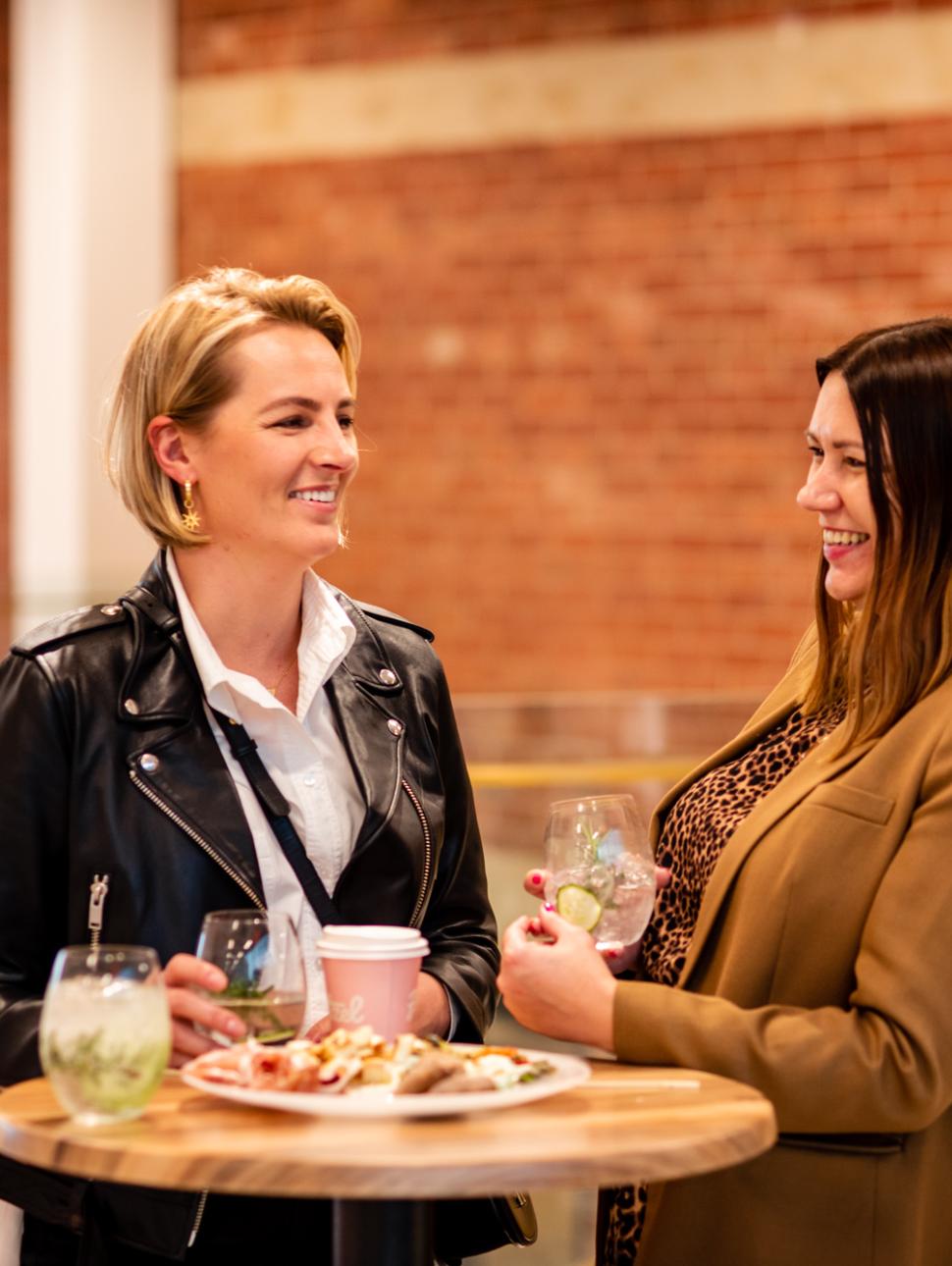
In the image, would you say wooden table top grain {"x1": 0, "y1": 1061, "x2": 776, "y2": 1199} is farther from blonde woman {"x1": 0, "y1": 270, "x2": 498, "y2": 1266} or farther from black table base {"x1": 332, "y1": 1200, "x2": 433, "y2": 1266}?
blonde woman {"x1": 0, "y1": 270, "x2": 498, "y2": 1266}

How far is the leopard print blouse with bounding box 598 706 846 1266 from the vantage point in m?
2.20

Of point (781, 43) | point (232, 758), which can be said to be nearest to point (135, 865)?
point (232, 758)

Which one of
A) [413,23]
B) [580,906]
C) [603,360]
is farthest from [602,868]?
[413,23]

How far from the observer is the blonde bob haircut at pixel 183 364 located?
234cm

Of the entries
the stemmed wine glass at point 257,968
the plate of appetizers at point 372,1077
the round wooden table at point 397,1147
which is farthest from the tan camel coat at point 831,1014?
the stemmed wine glass at point 257,968

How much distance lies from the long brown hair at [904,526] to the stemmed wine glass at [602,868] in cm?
30

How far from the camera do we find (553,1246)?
4133mm

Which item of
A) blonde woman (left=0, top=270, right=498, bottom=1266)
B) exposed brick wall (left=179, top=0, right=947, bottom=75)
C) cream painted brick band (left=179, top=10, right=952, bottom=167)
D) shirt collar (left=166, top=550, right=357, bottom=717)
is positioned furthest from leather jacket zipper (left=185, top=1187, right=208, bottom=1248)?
exposed brick wall (left=179, top=0, right=947, bottom=75)

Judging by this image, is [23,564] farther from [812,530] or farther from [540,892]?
[540,892]

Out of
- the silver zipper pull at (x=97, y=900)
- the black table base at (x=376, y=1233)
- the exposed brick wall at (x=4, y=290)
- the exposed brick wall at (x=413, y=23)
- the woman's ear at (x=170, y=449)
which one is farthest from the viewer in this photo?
the exposed brick wall at (x=4, y=290)

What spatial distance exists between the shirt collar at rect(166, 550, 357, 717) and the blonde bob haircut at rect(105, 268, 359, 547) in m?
0.09

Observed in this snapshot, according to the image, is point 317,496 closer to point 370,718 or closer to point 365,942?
point 370,718

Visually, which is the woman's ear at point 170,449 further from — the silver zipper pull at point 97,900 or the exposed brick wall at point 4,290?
the exposed brick wall at point 4,290

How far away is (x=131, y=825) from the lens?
2.15 meters
